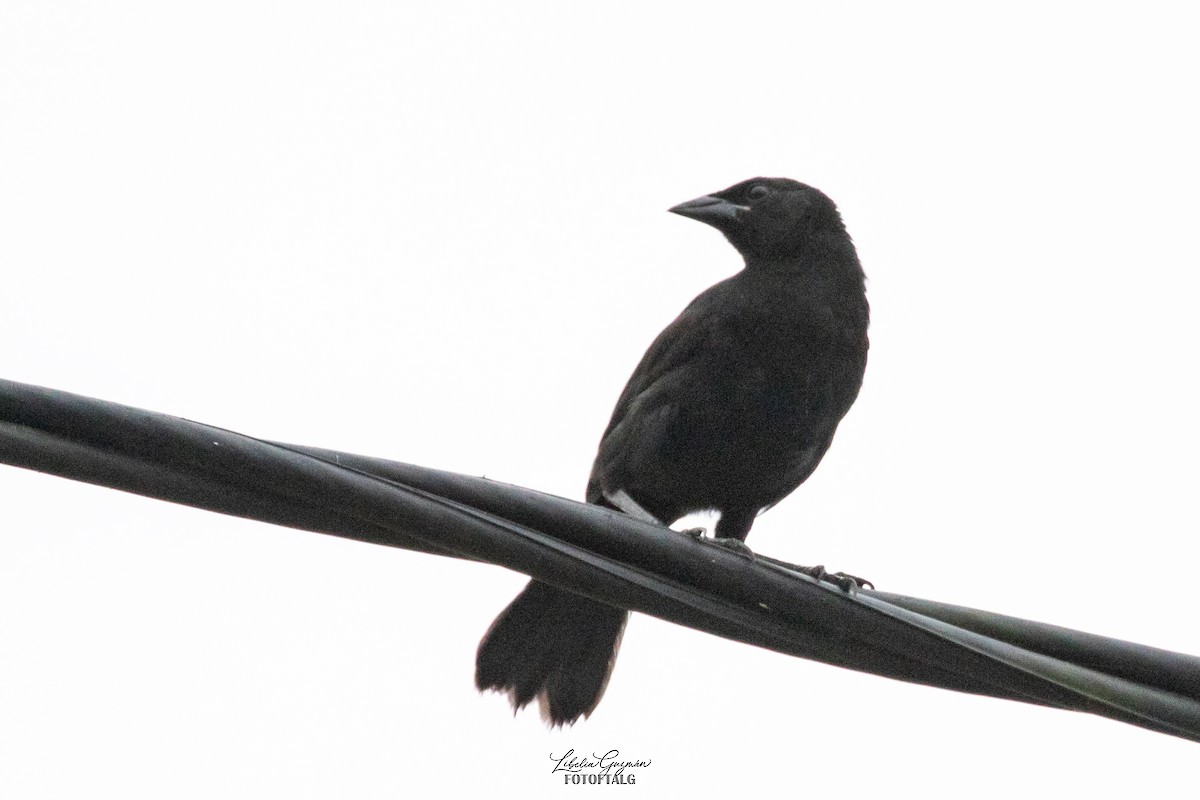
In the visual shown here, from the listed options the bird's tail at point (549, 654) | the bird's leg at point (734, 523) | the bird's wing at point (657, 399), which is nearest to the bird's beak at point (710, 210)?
the bird's wing at point (657, 399)

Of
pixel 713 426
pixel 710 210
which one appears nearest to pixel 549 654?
pixel 713 426

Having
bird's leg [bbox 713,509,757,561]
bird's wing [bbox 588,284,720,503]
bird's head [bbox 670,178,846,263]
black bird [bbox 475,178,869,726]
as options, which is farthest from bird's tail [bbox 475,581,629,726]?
bird's head [bbox 670,178,846,263]

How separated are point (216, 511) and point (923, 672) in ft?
4.48

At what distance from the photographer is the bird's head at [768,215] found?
6.20 m

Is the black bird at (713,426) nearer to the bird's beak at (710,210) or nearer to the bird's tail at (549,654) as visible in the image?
the bird's tail at (549,654)

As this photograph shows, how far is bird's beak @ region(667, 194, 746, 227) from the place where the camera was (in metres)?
6.40

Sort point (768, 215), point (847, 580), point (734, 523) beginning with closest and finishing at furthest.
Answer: point (847, 580) → point (734, 523) → point (768, 215)

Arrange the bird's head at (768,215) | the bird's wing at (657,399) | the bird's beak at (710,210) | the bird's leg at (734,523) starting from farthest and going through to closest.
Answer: the bird's beak at (710,210), the bird's head at (768,215), the bird's leg at (734,523), the bird's wing at (657,399)

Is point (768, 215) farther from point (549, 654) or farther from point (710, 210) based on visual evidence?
point (549, 654)

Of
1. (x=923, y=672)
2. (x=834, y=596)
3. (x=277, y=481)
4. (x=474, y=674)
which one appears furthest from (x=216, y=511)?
(x=474, y=674)

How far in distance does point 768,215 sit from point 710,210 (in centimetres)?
24

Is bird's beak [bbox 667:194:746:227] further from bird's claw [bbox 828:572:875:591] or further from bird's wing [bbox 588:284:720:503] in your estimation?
bird's claw [bbox 828:572:875:591]

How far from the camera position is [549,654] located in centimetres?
544

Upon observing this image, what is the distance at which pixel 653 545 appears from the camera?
3125 mm
